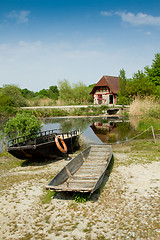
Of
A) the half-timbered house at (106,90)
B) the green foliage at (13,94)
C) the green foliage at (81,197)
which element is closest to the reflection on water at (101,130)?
the green foliage at (81,197)

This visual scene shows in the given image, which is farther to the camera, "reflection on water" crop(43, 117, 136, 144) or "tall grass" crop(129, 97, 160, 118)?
"tall grass" crop(129, 97, 160, 118)

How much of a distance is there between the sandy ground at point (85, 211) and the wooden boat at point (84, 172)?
48cm

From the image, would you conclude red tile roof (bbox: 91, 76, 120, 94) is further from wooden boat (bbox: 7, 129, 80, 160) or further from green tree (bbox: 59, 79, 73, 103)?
wooden boat (bbox: 7, 129, 80, 160)

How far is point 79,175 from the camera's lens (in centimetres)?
945

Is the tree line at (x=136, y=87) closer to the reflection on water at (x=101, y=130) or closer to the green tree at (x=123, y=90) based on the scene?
the green tree at (x=123, y=90)

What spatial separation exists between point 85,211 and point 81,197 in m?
0.76

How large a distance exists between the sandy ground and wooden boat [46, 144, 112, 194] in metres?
0.48

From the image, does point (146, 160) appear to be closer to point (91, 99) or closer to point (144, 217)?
point (144, 217)

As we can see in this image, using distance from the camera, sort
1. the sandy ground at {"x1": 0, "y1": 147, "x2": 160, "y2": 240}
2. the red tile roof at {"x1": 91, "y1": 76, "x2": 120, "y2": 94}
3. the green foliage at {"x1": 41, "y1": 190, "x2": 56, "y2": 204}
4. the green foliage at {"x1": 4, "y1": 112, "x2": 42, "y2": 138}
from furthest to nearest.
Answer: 1. the red tile roof at {"x1": 91, "y1": 76, "x2": 120, "y2": 94}
2. the green foliage at {"x1": 4, "y1": 112, "x2": 42, "y2": 138}
3. the green foliage at {"x1": 41, "y1": 190, "x2": 56, "y2": 204}
4. the sandy ground at {"x1": 0, "y1": 147, "x2": 160, "y2": 240}

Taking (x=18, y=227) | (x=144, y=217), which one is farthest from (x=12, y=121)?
(x=144, y=217)

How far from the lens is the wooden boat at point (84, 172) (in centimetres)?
768

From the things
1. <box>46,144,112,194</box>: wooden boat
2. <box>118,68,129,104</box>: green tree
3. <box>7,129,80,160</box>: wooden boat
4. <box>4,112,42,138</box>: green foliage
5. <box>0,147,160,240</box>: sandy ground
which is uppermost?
<box>118,68,129,104</box>: green tree

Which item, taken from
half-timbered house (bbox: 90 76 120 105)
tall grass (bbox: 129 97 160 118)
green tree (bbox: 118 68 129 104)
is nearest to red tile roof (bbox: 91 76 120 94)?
half-timbered house (bbox: 90 76 120 105)

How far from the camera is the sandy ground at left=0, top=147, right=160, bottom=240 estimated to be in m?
5.84
